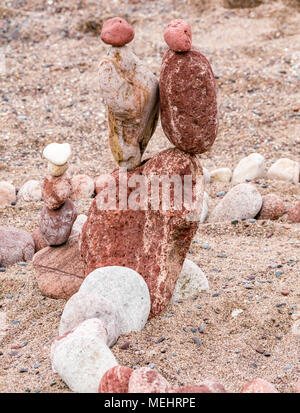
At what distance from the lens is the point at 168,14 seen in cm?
1002

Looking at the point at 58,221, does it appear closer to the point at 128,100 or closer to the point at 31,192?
the point at 128,100

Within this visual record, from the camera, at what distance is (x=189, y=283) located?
3957mm

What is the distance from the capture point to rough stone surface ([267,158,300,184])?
603 centimetres

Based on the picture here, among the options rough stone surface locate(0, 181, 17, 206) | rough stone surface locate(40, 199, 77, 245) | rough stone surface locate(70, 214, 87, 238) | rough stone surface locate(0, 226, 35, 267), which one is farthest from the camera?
rough stone surface locate(0, 181, 17, 206)

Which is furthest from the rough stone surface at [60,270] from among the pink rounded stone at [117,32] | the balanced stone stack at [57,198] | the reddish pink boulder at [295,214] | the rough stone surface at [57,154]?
the reddish pink boulder at [295,214]

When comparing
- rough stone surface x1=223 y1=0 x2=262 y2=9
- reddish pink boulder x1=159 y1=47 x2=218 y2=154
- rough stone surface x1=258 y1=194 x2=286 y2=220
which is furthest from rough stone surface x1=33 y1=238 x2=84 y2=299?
rough stone surface x1=223 y1=0 x2=262 y2=9

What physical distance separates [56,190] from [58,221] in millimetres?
245

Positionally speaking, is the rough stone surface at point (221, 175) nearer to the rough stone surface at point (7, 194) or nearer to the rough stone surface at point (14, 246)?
the rough stone surface at point (7, 194)

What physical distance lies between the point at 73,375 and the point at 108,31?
182cm

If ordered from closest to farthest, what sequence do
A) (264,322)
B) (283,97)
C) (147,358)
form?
(147,358) → (264,322) → (283,97)

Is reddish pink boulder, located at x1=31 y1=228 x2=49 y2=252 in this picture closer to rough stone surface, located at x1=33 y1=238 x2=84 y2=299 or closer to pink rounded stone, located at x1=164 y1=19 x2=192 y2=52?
rough stone surface, located at x1=33 y1=238 x2=84 y2=299

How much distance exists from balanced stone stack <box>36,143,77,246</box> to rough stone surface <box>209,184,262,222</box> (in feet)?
5.32
